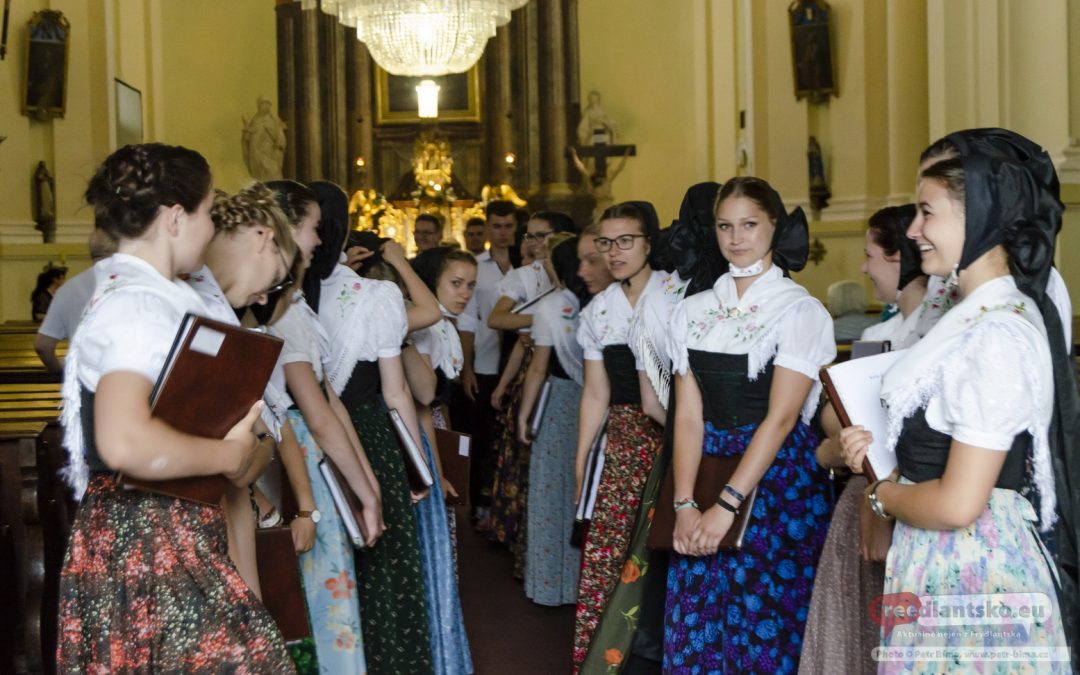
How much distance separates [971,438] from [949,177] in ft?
1.53

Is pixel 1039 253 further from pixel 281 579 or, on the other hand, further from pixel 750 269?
pixel 281 579

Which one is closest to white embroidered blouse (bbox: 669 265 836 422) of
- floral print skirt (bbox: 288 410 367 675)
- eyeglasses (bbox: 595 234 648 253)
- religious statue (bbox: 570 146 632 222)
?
eyeglasses (bbox: 595 234 648 253)

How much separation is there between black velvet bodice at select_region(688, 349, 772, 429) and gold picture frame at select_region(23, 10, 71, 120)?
29.7ft

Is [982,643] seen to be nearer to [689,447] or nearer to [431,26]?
[689,447]

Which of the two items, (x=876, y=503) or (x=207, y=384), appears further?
(x=876, y=503)

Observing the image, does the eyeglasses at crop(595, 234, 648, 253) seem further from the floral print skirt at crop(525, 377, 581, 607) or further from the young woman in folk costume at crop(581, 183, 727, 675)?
the floral print skirt at crop(525, 377, 581, 607)

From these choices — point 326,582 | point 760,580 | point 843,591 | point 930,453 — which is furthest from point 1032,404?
point 326,582

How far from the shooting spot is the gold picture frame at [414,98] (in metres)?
16.7

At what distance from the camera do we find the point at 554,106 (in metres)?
16.0

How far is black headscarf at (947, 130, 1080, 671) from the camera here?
7.05ft

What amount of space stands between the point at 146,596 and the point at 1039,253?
5.39 ft

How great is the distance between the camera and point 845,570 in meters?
2.78

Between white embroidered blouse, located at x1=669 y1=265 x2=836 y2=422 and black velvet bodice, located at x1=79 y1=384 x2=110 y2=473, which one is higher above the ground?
white embroidered blouse, located at x1=669 y1=265 x2=836 y2=422

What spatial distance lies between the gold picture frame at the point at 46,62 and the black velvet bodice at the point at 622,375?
823 centimetres
